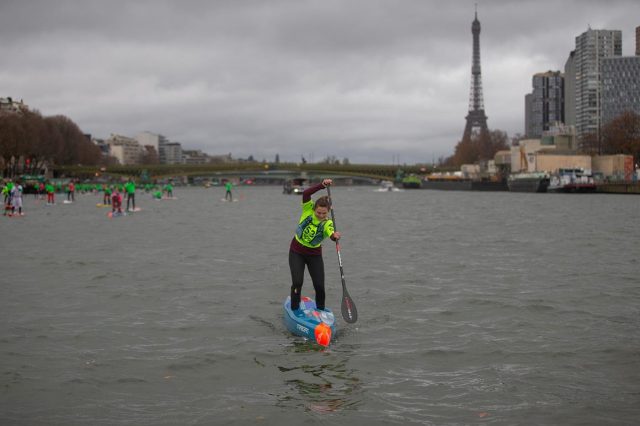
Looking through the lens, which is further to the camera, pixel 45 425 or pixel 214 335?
pixel 214 335

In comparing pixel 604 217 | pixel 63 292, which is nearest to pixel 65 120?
pixel 604 217

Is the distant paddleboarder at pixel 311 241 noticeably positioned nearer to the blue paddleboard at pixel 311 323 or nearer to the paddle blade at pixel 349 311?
the blue paddleboard at pixel 311 323

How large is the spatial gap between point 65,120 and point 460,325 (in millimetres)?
168420

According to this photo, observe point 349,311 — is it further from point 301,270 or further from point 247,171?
point 247,171

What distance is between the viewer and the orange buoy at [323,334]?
12.1m

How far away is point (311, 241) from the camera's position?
509 inches

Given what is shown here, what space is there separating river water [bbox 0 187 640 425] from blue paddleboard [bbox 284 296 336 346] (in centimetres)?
22

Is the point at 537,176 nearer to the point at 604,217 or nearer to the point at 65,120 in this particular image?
the point at 604,217

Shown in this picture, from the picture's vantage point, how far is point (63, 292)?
17469 mm

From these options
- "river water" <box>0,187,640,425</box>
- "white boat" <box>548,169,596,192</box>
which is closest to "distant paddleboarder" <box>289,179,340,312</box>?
"river water" <box>0,187,640,425</box>

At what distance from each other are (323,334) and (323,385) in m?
2.11

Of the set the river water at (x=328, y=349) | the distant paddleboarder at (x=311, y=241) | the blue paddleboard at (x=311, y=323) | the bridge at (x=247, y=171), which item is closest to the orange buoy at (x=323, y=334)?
the blue paddleboard at (x=311, y=323)

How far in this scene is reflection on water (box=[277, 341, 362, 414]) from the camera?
9266 mm

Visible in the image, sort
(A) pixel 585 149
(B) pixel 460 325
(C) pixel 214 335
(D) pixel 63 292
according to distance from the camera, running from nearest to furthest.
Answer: (C) pixel 214 335, (B) pixel 460 325, (D) pixel 63 292, (A) pixel 585 149
